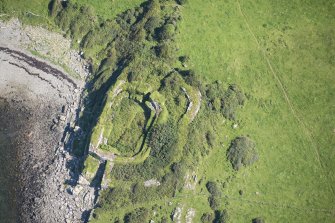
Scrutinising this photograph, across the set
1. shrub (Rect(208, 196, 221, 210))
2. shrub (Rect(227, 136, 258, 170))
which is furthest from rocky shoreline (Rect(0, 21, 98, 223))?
shrub (Rect(227, 136, 258, 170))

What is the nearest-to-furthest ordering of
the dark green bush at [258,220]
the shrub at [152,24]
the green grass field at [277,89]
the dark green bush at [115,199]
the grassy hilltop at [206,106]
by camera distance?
the dark green bush at [115,199]
the dark green bush at [258,220]
the grassy hilltop at [206,106]
the green grass field at [277,89]
the shrub at [152,24]

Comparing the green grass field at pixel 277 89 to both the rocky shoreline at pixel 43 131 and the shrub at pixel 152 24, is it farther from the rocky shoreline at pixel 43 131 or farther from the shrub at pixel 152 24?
the rocky shoreline at pixel 43 131

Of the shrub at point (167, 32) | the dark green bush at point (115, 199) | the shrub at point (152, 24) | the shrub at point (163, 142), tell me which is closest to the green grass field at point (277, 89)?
the shrub at point (167, 32)

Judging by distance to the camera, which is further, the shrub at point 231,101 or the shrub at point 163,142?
the shrub at point 231,101

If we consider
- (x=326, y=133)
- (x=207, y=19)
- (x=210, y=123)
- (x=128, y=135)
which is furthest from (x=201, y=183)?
(x=207, y=19)

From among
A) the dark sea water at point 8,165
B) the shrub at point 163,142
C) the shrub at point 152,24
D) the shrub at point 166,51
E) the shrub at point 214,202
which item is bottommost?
the dark sea water at point 8,165

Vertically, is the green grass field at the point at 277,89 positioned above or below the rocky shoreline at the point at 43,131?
above

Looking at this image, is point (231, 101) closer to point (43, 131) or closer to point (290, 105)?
point (290, 105)

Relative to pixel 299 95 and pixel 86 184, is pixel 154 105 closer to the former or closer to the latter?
pixel 86 184

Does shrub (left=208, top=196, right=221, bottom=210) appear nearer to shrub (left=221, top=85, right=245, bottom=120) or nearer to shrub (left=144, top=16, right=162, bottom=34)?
shrub (left=221, top=85, right=245, bottom=120)
